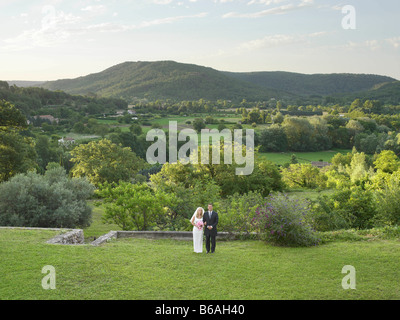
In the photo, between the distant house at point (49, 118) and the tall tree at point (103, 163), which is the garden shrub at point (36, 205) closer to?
the tall tree at point (103, 163)

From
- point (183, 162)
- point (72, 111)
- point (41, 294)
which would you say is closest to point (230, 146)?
point (183, 162)

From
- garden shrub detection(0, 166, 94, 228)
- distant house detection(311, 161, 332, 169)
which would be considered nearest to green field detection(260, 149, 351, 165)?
distant house detection(311, 161, 332, 169)

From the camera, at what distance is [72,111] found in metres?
103

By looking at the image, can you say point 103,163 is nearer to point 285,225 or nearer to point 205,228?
point 205,228

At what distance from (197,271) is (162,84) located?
524 feet

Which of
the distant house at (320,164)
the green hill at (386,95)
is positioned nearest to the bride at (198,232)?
the distant house at (320,164)

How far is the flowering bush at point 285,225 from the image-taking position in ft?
31.2

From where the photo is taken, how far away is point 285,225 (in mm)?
9586

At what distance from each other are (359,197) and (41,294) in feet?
41.6

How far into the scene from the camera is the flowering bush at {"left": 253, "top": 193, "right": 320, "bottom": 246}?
950 cm

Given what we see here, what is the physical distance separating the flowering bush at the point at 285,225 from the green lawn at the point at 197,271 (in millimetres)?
377

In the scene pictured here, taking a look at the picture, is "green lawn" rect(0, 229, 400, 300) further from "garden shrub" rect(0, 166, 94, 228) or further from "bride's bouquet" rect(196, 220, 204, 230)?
"garden shrub" rect(0, 166, 94, 228)

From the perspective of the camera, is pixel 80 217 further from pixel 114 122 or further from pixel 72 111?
pixel 72 111

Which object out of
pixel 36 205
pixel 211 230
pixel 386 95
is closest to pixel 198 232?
pixel 211 230
